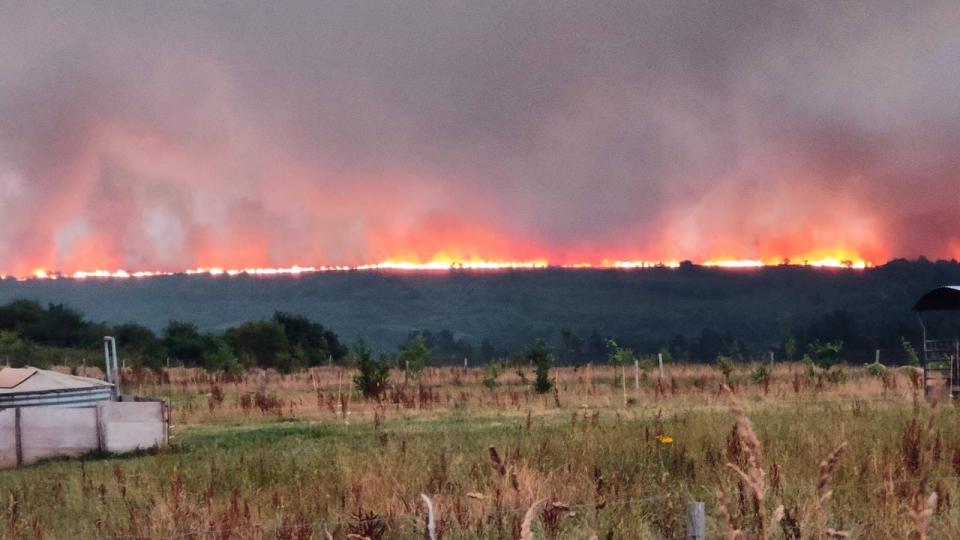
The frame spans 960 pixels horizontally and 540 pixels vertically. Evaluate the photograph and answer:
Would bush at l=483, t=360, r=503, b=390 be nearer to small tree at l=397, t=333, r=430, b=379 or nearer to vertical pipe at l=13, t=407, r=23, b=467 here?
small tree at l=397, t=333, r=430, b=379

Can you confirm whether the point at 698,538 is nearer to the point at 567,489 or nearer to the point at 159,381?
the point at 567,489

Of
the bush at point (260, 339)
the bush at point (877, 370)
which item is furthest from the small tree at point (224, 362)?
the bush at point (877, 370)

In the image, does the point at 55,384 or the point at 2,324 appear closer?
the point at 55,384

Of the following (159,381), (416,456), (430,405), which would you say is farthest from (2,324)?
(416,456)

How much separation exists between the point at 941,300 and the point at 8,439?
24.0 metres

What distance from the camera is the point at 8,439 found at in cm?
1561

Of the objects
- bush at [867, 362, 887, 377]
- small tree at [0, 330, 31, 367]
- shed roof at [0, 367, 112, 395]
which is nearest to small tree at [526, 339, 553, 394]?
bush at [867, 362, 887, 377]

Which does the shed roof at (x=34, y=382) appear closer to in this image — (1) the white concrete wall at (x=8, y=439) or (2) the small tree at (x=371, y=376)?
(1) the white concrete wall at (x=8, y=439)

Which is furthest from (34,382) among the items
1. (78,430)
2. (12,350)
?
(12,350)

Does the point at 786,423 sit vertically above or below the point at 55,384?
below

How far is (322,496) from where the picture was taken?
28.7ft

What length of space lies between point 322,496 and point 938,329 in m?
152

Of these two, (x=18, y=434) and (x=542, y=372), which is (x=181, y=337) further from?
(x=18, y=434)

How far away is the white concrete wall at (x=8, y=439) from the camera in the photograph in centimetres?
1549
